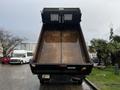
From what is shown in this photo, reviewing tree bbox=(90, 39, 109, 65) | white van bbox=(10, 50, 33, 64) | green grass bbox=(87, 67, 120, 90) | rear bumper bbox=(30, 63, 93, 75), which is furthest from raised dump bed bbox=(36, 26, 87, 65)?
white van bbox=(10, 50, 33, 64)

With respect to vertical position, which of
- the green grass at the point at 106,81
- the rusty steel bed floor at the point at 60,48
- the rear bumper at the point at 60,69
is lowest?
the green grass at the point at 106,81

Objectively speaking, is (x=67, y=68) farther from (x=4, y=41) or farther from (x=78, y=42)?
(x=4, y=41)

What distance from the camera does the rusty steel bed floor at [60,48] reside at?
69.8ft

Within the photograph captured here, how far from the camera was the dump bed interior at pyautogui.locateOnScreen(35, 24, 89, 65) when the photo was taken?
69.9 ft

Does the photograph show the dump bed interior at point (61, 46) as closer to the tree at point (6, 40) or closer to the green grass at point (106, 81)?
the green grass at point (106, 81)

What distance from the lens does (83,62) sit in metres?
21.0

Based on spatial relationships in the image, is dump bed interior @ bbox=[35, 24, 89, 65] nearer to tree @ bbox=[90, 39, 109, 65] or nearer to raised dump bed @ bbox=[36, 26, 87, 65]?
raised dump bed @ bbox=[36, 26, 87, 65]

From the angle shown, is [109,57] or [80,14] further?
[109,57]

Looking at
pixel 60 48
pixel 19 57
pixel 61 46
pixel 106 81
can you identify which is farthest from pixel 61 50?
pixel 19 57

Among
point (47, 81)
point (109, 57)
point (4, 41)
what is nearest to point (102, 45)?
point (109, 57)

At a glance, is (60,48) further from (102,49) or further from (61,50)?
(102,49)

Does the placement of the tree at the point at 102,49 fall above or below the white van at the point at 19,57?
above

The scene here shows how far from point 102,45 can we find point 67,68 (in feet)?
102

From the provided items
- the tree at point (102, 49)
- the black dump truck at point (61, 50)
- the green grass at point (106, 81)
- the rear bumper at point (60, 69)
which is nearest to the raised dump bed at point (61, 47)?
the black dump truck at point (61, 50)
